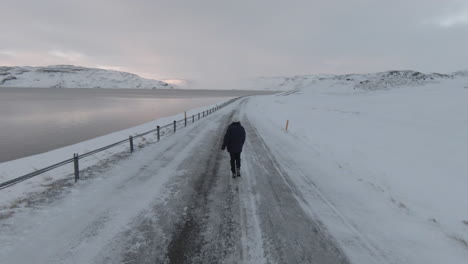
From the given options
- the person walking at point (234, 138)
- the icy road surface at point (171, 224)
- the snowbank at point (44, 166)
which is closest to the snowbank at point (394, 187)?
the icy road surface at point (171, 224)

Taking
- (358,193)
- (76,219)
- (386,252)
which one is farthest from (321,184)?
(76,219)

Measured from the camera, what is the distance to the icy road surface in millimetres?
3836

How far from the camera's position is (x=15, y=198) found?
5.93 meters

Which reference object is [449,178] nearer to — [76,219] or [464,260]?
[464,260]

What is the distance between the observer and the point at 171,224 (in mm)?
4730

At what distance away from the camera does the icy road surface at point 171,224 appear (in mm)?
3836

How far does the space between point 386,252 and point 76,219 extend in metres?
6.10

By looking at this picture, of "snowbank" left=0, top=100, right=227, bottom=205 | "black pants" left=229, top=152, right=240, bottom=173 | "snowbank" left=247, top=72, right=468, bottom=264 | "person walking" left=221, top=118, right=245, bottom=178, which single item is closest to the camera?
"snowbank" left=247, top=72, right=468, bottom=264

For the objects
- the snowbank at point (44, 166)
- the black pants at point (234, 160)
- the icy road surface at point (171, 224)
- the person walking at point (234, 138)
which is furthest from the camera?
the black pants at point (234, 160)

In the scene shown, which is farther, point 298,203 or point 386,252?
point 298,203

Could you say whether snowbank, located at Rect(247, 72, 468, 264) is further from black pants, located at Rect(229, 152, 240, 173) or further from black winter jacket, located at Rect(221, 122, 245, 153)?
black winter jacket, located at Rect(221, 122, 245, 153)

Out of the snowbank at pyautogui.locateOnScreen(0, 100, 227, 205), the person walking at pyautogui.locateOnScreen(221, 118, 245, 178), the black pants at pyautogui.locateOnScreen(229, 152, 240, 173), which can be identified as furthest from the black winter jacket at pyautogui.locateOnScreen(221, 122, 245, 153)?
the snowbank at pyautogui.locateOnScreen(0, 100, 227, 205)

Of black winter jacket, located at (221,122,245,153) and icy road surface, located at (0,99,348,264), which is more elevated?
black winter jacket, located at (221,122,245,153)

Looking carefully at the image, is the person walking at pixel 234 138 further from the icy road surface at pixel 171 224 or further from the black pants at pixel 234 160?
the icy road surface at pixel 171 224
